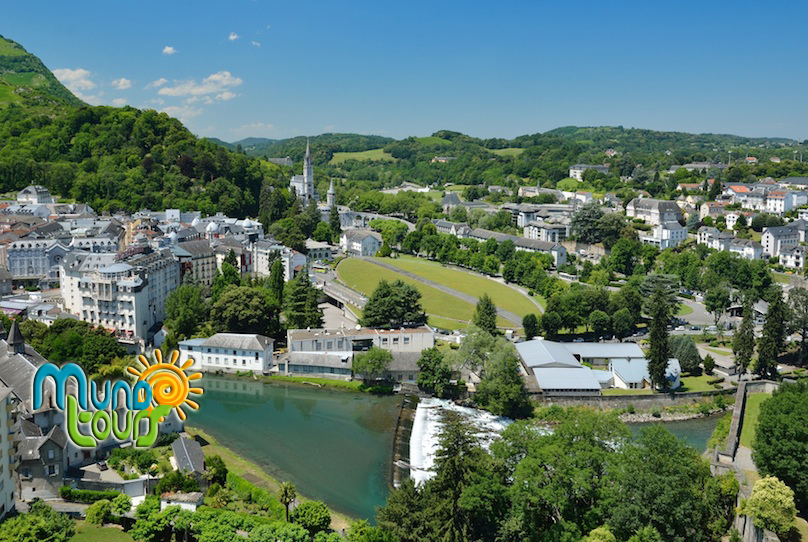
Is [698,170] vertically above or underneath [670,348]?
above

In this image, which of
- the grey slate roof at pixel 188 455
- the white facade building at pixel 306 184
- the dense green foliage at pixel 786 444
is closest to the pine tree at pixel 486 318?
the dense green foliage at pixel 786 444

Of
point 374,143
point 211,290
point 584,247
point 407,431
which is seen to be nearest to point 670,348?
point 407,431

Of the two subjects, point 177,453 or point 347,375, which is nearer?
point 177,453

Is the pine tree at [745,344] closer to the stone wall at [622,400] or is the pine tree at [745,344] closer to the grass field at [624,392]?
the stone wall at [622,400]

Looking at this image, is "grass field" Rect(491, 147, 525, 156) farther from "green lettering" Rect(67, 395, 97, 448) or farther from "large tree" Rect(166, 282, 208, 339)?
"green lettering" Rect(67, 395, 97, 448)

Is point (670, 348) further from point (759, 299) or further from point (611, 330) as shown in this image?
point (759, 299)

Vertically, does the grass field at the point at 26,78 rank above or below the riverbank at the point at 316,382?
above
